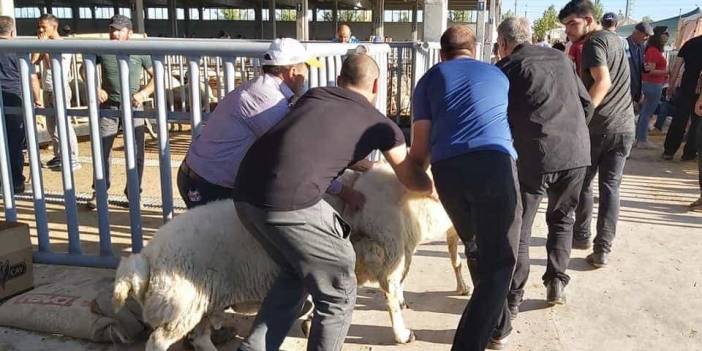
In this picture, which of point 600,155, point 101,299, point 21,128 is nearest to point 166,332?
point 101,299

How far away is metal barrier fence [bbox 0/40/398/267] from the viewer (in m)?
3.92

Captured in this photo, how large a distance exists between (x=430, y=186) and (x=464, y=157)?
16.0 inches

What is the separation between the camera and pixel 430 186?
3297 millimetres

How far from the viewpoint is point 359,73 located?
2891 millimetres

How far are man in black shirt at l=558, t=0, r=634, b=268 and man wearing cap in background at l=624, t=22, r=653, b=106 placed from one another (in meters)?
1.40

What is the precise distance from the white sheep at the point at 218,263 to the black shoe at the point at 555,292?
120cm

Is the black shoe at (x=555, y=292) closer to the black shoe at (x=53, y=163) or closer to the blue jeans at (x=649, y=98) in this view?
the black shoe at (x=53, y=163)

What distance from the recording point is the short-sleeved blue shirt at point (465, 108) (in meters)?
2.96

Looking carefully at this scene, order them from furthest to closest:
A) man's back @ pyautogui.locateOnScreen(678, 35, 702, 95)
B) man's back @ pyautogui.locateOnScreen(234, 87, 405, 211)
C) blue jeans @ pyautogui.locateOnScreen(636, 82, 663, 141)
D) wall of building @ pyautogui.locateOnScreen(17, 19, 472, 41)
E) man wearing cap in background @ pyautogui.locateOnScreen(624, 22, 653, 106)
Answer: wall of building @ pyautogui.locateOnScreen(17, 19, 472, 41), blue jeans @ pyautogui.locateOnScreen(636, 82, 663, 141), man's back @ pyautogui.locateOnScreen(678, 35, 702, 95), man wearing cap in background @ pyautogui.locateOnScreen(624, 22, 653, 106), man's back @ pyautogui.locateOnScreen(234, 87, 405, 211)

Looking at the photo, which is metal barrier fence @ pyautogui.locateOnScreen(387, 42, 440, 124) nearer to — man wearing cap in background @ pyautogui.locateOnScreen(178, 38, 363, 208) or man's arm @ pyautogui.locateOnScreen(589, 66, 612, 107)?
man's arm @ pyautogui.locateOnScreen(589, 66, 612, 107)

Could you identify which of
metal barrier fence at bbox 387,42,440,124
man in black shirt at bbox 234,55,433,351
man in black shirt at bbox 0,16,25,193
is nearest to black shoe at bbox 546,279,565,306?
man in black shirt at bbox 234,55,433,351

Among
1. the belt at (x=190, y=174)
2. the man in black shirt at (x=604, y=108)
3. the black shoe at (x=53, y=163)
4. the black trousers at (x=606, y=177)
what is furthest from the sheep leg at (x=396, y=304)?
the black shoe at (x=53, y=163)

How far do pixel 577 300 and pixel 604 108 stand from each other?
147cm

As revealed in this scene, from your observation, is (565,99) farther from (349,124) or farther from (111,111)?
(111,111)
